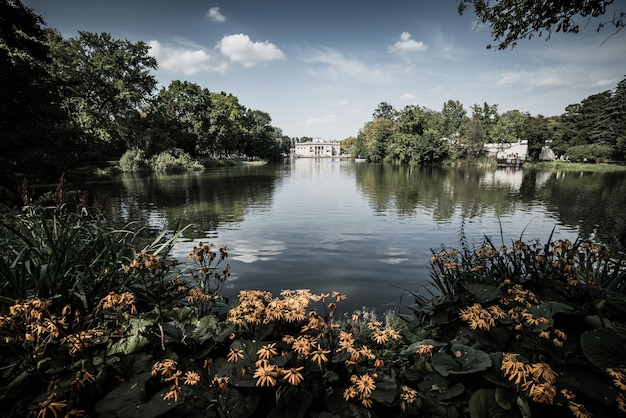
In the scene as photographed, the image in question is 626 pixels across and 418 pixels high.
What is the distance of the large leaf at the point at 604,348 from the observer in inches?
69.3

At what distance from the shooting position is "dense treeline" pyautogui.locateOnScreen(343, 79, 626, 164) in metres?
46.6

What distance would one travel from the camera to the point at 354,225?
11570 millimetres

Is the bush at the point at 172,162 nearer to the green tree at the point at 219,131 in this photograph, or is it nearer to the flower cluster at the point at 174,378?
the green tree at the point at 219,131

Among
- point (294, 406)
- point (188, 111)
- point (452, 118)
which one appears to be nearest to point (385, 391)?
point (294, 406)

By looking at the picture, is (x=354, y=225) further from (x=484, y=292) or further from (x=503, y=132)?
(x=503, y=132)

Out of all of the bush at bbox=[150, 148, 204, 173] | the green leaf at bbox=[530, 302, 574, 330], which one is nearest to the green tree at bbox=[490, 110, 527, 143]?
the bush at bbox=[150, 148, 204, 173]

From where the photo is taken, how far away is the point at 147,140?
3269 centimetres

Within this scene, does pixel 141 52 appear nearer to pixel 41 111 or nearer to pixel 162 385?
pixel 41 111

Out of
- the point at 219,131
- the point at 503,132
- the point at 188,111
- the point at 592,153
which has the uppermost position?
the point at 188,111

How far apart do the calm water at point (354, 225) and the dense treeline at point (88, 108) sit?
3.81 meters

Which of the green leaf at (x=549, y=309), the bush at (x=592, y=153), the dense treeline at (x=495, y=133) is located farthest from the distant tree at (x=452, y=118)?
the green leaf at (x=549, y=309)

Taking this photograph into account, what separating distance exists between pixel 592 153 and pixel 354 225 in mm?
53581

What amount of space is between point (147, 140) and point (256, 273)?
3191cm

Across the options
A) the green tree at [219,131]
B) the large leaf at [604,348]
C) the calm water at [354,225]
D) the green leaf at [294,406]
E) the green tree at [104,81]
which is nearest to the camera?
the green leaf at [294,406]
